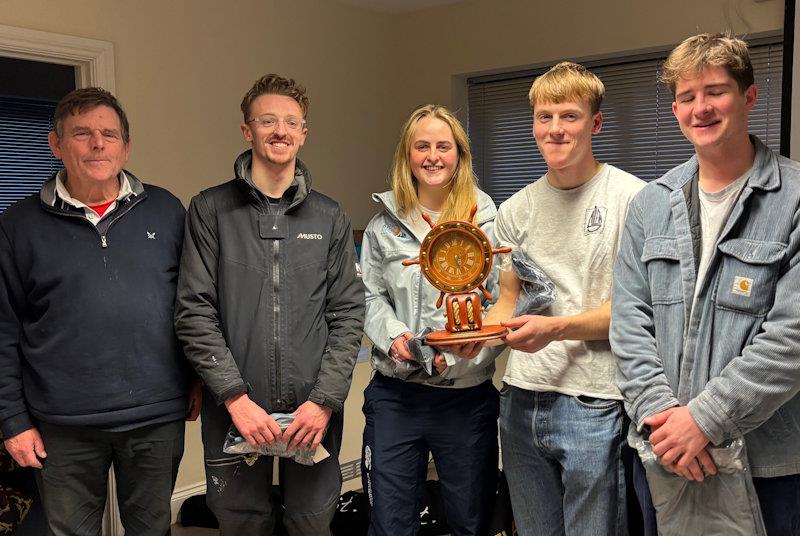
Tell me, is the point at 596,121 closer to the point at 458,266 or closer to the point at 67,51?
the point at 458,266

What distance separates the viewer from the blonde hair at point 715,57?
1.55 m

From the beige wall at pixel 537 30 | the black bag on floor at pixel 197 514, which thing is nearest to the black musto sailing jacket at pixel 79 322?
the black bag on floor at pixel 197 514

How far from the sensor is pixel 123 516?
2154 millimetres

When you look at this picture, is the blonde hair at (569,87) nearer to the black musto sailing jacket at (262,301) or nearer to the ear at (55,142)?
the black musto sailing jacket at (262,301)

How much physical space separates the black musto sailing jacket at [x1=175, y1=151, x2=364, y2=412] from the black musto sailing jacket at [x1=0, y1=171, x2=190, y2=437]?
0.40 feet

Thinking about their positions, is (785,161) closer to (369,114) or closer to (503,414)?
(503,414)

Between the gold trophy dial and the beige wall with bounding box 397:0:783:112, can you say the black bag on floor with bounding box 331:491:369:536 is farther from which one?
the beige wall with bounding box 397:0:783:112

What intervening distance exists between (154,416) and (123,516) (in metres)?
0.36

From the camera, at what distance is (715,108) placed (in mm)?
1559

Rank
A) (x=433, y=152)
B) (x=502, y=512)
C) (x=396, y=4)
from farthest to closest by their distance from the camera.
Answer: (x=396, y=4), (x=502, y=512), (x=433, y=152)

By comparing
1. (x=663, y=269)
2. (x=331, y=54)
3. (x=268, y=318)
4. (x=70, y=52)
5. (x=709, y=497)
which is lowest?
(x=709, y=497)

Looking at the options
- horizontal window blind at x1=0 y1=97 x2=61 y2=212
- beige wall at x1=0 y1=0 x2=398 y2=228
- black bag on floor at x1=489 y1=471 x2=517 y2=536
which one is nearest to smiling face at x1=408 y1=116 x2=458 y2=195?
black bag on floor at x1=489 y1=471 x2=517 y2=536

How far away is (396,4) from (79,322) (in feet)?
9.74

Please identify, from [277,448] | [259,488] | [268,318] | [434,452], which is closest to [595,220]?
[434,452]
